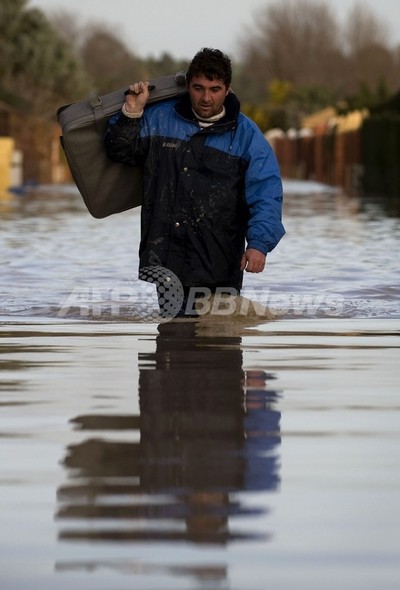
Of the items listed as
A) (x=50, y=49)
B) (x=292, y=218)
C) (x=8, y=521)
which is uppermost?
(x=50, y=49)

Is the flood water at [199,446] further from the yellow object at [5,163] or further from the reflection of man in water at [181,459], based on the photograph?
the yellow object at [5,163]

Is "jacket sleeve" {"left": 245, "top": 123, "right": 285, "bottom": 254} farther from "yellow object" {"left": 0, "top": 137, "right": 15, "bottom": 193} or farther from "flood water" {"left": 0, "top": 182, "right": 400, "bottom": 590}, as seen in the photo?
"yellow object" {"left": 0, "top": 137, "right": 15, "bottom": 193}

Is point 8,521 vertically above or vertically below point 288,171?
below

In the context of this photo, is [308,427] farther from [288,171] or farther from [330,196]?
[288,171]

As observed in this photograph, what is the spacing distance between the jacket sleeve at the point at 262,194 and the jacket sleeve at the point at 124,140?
56cm

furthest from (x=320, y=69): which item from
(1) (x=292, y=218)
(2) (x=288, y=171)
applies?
(1) (x=292, y=218)

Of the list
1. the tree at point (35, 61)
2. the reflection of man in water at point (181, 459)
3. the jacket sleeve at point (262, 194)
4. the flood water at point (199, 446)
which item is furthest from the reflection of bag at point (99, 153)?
the tree at point (35, 61)

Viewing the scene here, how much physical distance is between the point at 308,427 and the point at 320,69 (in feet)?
506

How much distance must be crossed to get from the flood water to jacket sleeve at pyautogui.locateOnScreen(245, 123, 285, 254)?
21.6 inches

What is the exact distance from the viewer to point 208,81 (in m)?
9.23

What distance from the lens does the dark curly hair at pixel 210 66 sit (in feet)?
30.2

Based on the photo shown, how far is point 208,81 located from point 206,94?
66 mm

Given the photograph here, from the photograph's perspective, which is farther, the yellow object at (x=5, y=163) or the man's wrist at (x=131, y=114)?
the yellow object at (x=5, y=163)

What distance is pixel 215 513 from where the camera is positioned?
4.84 meters
